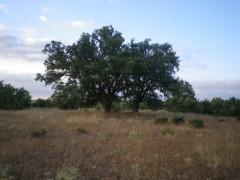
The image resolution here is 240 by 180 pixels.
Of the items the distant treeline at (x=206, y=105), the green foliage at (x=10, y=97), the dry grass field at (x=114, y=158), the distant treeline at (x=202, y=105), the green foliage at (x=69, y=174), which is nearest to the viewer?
the green foliage at (x=69, y=174)

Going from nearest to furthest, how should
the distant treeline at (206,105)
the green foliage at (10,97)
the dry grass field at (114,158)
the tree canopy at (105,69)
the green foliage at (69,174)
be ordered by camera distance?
the green foliage at (69,174) < the dry grass field at (114,158) < the green foliage at (10,97) < the tree canopy at (105,69) < the distant treeline at (206,105)

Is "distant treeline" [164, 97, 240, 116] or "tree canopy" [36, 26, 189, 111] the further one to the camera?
"distant treeline" [164, 97, 240, 116]

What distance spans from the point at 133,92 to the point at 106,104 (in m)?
3.37

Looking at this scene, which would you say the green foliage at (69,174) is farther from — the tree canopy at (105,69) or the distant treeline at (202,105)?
the distant treeline at (202,105)

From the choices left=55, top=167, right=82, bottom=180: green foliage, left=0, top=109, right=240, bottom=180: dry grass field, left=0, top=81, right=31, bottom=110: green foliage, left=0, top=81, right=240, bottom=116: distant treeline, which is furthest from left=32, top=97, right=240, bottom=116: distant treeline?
left=55, top=167, right=82, bottom=180: green foliage

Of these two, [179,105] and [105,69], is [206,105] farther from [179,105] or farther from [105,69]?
[105,69]

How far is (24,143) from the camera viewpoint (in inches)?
547

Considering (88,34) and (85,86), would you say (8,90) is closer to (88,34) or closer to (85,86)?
(85,86)

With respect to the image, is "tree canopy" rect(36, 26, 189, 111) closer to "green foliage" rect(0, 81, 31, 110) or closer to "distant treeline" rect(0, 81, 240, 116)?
"distant treeline" rect(0, 81, 240, 116)

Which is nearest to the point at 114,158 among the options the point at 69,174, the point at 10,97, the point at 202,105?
the point at 69,174

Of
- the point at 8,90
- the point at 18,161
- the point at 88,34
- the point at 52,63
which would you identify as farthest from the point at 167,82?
the point at 18,161

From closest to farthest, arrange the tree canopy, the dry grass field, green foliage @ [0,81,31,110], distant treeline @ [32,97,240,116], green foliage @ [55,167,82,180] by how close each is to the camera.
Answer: green foliage @ [55,167,82,180] < the dry grass field < green foliage @ [0,81,31,110] < the tree canopy < distant treeline @ [32,97,240,116]

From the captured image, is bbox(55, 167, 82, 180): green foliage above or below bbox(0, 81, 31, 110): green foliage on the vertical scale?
below

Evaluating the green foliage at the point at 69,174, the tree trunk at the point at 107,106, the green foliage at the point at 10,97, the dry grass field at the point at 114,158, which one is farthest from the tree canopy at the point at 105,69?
the green foliage at the point at 69,174
